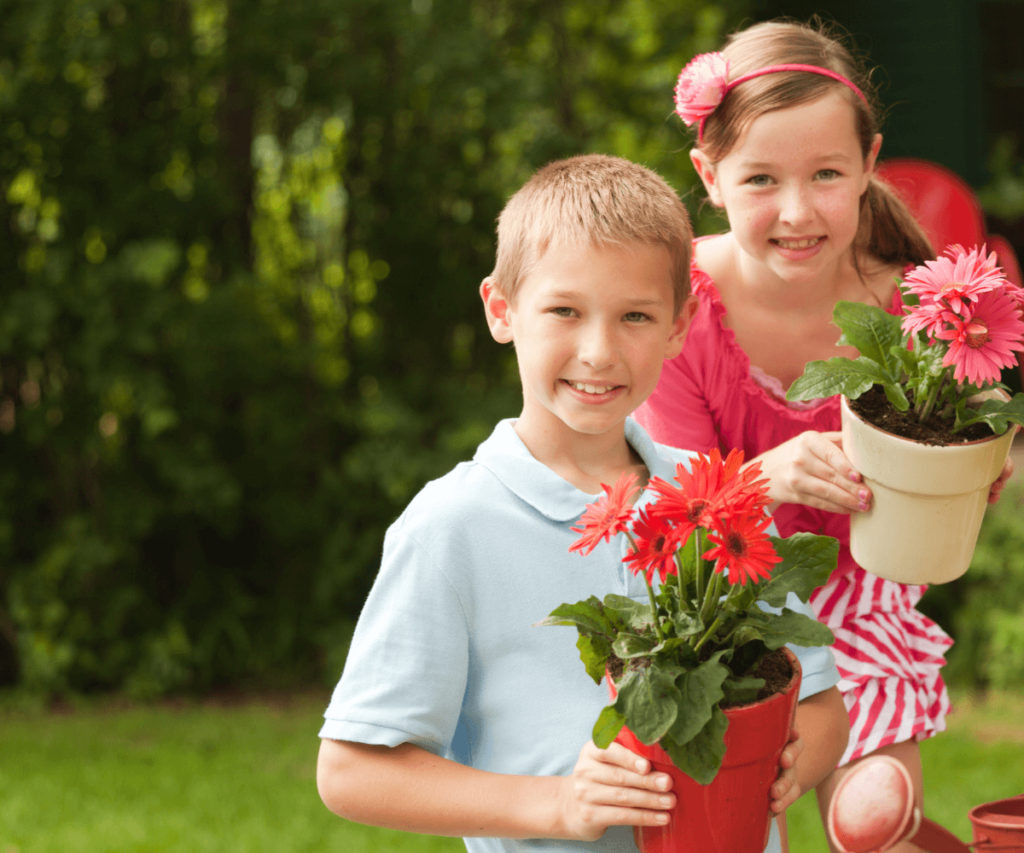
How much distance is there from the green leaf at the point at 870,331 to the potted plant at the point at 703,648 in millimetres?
445

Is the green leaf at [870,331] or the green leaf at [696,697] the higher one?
the green leaf at [870,331]

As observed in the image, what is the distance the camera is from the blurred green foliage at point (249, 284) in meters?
4.62

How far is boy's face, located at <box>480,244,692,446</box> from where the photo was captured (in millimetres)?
1312

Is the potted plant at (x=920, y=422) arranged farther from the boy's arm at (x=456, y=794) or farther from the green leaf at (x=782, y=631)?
the boy's arm at (x=456, y=794)

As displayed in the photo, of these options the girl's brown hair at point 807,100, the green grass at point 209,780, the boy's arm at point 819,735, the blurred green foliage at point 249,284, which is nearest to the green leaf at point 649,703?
the boy's arm at point 819,735

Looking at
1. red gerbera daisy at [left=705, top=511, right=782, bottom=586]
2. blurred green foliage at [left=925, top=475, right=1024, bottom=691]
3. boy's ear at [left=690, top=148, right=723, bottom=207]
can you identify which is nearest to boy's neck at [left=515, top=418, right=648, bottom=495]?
red gerbera daisy at [left=705, top=511, right=782, bottom=586]

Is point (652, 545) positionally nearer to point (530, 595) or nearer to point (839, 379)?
point (530, 595)

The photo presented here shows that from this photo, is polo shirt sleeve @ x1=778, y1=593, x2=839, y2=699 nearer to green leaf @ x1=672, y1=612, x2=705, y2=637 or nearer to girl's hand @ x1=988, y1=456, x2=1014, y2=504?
green leaf @ x1=672, y1=612, x2=705, y2=637

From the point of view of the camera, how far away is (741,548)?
1.11 m

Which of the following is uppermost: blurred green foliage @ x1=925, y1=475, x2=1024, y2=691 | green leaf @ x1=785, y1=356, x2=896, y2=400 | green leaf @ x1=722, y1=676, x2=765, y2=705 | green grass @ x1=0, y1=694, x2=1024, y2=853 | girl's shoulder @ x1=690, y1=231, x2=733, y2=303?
girl's shoulder @ x1=690, y1=231, x2=733, y2=303

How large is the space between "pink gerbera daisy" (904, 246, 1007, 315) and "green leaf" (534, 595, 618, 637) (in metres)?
0.56

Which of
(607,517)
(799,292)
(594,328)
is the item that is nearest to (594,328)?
(594,328)

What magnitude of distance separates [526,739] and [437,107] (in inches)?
156

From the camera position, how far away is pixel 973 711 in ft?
14.6
